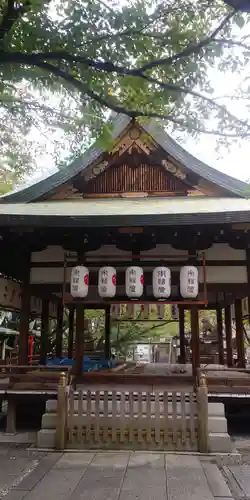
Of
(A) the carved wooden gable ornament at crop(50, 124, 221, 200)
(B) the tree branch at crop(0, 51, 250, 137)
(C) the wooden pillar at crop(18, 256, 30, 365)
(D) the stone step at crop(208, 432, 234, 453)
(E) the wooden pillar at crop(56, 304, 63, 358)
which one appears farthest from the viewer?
(E) the wooden pillar at crop(56, 304, 63, 358)

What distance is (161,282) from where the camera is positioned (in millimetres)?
7793

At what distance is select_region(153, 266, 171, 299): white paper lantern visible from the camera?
25.5 feet

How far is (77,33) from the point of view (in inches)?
163

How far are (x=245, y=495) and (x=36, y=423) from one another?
4981mm

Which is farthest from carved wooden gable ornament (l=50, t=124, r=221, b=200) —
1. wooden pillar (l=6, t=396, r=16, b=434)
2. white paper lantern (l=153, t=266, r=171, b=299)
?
wooden pillar (l=6, t=396, r=16, b=434)

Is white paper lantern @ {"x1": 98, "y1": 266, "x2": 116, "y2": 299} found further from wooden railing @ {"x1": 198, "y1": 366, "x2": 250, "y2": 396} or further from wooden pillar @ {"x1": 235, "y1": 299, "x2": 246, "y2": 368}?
wooden pillar @ {"x1": 235, "y1": 299, "x2": 246, "y2": 368}

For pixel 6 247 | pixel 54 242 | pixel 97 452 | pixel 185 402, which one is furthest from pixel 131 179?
pixel 97 452

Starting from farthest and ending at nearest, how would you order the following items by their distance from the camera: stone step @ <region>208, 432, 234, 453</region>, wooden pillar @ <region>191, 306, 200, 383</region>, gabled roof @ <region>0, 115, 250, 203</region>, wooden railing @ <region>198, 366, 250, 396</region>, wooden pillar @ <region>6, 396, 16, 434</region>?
1. gabled roof @ <region>0, 115, 250, 203</region>
2. wooden pillar @ <region>191, 306, 200, 383</region>
3. wooden pillar @ <region>6, 396, 16, 434</region>
4. wooden railing @ <region>198, 366, 250, 396</region>
5. stone step @ <region>208, 432, 234, 453</region>

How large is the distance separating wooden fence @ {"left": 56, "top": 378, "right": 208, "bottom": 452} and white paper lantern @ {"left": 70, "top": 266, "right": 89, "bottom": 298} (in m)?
1.88

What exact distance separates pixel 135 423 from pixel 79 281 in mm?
2834

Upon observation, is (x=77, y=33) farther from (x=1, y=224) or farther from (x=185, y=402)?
(x=185, y=402)

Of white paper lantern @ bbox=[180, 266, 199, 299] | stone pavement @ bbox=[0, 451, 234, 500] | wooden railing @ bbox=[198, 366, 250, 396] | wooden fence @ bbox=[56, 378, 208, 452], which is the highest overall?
white paper lantern @ bbox=[180, 266, 199, 299]

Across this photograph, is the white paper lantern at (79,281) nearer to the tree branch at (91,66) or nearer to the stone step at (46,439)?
the stone step at (46,439)

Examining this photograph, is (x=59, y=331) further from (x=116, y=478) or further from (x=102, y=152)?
(x=116, y=478)
